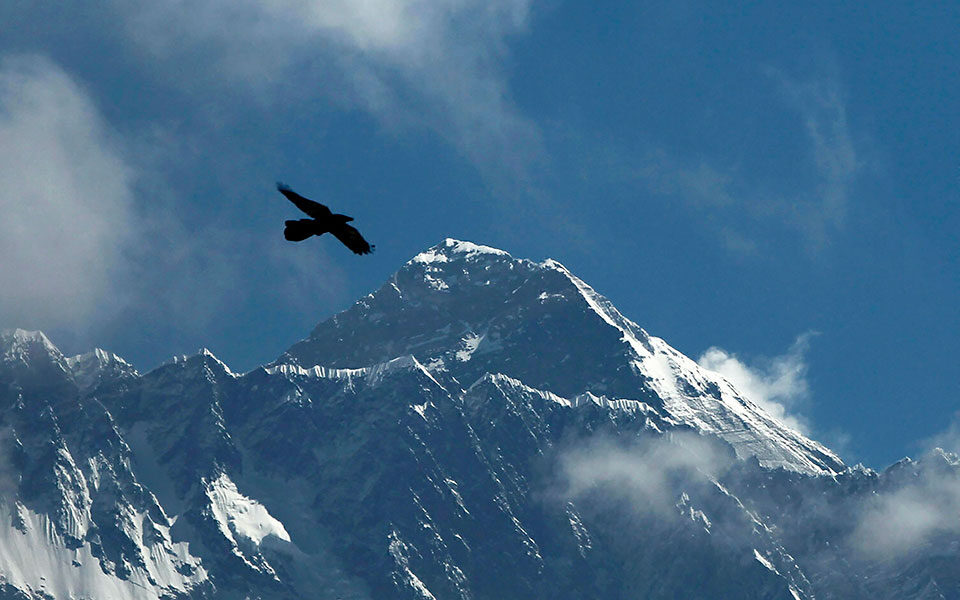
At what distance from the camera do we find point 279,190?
217ft

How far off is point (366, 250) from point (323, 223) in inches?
64.2

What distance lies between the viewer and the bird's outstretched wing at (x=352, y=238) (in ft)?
215

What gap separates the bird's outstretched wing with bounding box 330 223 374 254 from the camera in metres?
65.4

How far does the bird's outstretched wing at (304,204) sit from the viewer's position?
65.5m

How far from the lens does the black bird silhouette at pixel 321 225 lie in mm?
65500

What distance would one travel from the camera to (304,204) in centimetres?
6581

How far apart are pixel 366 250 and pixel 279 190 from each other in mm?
3397

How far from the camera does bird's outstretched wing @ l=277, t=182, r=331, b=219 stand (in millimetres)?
→ 65544

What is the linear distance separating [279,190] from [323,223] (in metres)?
1.77

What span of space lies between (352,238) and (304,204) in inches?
74.1

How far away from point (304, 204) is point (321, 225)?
92 cm

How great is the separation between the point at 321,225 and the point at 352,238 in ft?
3.77

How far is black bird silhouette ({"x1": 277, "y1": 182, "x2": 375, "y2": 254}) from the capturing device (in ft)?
215

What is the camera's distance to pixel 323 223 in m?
66.1
